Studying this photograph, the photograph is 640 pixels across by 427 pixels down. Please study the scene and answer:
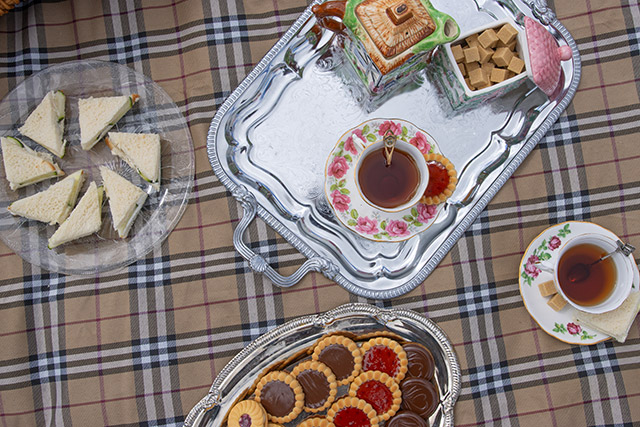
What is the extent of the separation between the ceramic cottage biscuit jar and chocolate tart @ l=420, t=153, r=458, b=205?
21 cm

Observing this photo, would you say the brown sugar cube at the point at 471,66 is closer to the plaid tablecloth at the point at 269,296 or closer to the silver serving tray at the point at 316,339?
the plaid tablecloth at the point at 269,296

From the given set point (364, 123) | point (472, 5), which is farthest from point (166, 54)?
point (472, 5)

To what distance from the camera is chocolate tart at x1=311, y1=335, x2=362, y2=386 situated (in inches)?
40.4

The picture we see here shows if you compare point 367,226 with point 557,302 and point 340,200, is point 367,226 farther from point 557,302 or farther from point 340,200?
point 557,302

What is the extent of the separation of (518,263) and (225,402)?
75 centimetres

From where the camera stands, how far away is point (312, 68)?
1.09 metres

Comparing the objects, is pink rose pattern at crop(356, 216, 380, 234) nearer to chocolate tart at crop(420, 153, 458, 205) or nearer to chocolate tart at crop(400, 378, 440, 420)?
chocolate tart at crop(420, 153, 458, 205)

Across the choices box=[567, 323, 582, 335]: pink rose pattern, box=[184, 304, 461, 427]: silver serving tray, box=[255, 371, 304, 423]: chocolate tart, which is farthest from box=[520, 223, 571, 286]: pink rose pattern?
box=[255, 371, 304, 423]: chocolate tart

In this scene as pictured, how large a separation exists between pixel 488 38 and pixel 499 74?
3.1 inches

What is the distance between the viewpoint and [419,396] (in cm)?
103

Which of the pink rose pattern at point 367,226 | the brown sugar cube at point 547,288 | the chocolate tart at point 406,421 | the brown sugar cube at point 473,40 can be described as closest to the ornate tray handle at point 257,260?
the pink rose pattern at point 367,226

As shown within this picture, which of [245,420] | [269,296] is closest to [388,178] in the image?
[269,296]

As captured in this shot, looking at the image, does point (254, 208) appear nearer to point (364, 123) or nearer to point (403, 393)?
point (364, 123)

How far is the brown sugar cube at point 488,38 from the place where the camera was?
38.7 inches
